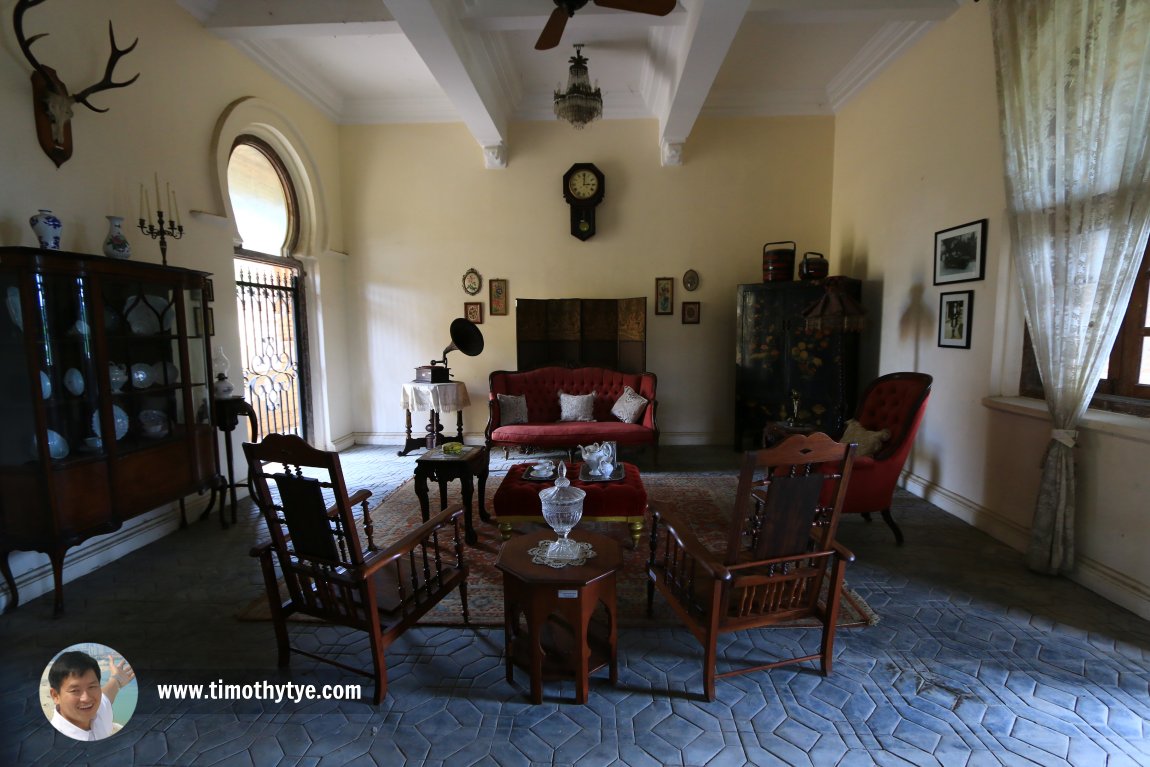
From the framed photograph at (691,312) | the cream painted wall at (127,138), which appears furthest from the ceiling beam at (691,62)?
the cream painted wall at (127,138)

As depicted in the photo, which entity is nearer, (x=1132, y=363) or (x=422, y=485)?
(x=1132, y=363)

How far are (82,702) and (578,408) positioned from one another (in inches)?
178

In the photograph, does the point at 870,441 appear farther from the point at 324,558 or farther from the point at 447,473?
the point at 324,558

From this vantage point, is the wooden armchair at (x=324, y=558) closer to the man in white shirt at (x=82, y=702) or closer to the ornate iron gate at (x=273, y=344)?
the man in white shirt at (x=82, y=702)

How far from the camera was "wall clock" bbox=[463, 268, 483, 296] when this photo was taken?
6.64 m

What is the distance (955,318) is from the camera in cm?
418

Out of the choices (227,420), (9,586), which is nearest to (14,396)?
(9,586)

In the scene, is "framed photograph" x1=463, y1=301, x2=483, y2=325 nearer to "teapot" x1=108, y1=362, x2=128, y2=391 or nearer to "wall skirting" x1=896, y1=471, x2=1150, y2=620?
"teapot" x1=108, y1=362, x2=128, y2=391

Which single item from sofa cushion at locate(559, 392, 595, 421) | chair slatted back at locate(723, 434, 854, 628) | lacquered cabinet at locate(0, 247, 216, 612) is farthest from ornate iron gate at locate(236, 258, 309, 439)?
chair slatted back at locate(723, 434, 854, 628)

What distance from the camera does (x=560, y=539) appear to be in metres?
2.22

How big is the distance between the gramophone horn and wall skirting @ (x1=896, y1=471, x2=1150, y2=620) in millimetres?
4846

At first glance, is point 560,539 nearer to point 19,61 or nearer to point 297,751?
point 297,751

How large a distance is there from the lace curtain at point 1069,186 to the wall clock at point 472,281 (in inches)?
207

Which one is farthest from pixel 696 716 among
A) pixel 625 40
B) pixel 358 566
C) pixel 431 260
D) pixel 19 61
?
pixel 431 260
